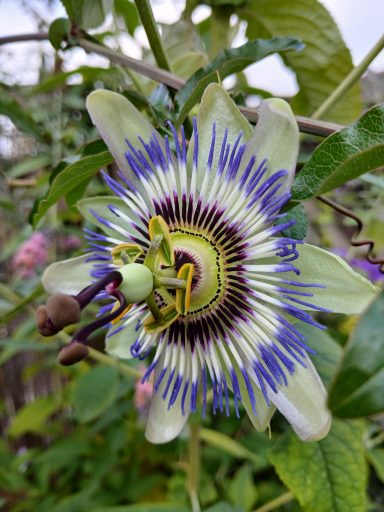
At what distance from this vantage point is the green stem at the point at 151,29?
631mm

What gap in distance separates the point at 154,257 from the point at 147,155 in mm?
137

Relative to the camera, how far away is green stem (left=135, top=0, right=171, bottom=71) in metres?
0.63

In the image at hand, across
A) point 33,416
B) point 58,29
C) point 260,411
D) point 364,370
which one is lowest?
point 33,416

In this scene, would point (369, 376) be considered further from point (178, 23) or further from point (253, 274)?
point (178, 23)

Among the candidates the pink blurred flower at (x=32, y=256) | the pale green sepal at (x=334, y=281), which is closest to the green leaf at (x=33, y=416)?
the pink blurred flower at (x=32, y=256)

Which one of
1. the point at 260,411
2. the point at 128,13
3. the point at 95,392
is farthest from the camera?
the point at 95,392

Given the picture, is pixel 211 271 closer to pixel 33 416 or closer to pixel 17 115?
pixel 17 115

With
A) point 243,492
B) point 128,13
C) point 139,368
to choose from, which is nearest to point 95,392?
point 139,368

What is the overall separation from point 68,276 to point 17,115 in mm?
397

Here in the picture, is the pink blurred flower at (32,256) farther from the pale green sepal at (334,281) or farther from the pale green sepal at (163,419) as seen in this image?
the pale green sepal at (334,281)

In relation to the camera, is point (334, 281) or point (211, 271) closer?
point (334, 281)

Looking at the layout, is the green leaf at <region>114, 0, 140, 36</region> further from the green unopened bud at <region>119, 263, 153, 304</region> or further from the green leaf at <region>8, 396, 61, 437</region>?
the green leaf at <region>8, 396, 61, 437</region>

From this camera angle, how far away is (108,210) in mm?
707

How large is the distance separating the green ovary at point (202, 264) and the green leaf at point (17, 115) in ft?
1.45
